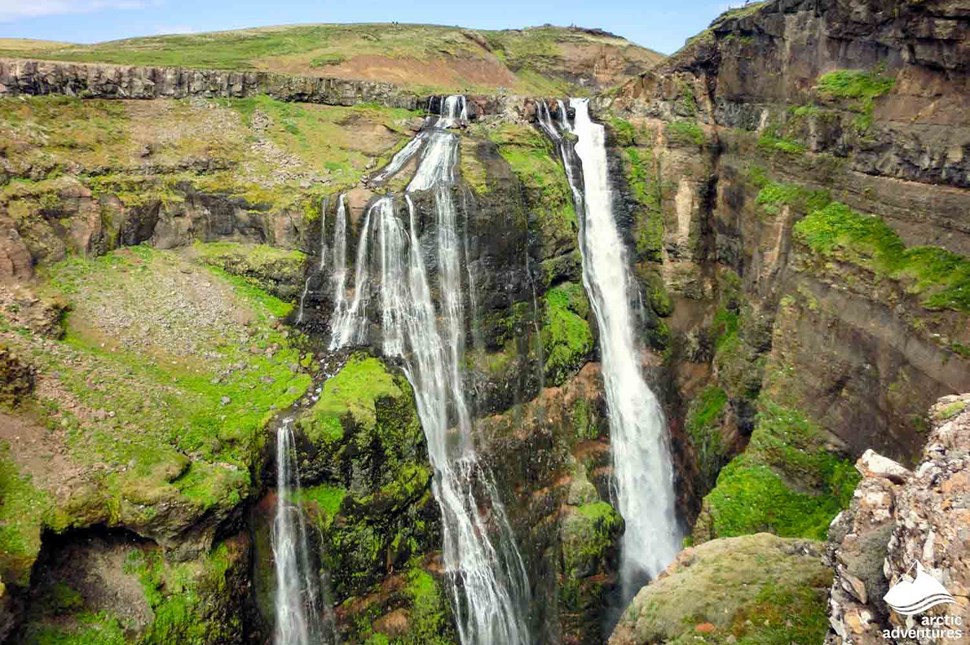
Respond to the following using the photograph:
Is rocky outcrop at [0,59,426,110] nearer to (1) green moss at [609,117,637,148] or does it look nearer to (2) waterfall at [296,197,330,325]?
(1) green moss at [609,117,637,148]

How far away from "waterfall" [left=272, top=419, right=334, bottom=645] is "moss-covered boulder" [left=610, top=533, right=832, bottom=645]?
32.1 feet

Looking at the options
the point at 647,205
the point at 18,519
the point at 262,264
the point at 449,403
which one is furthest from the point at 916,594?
the point at 647,205

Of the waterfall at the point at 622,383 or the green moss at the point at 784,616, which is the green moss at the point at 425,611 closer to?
the waterfall at the point at 622,383

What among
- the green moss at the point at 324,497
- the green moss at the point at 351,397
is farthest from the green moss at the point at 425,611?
the green moss at the point at 351,397

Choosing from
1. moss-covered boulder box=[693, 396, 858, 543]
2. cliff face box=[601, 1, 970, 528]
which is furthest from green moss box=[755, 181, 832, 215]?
moss-covered boulder box=[693, 396, 858, 543]

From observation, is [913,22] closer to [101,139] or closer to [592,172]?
[592,172]

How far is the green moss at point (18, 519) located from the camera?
1353 centimetres

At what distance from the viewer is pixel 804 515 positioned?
1789cm

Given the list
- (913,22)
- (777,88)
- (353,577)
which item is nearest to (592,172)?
(777,88)

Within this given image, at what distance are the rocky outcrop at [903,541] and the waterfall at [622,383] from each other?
1607 cm

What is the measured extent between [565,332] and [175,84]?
2178 centimetres

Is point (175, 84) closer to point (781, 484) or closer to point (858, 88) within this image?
point (858, 88)

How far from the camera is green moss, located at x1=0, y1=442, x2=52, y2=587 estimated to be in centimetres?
1353

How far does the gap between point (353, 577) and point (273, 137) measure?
20.4 metres
